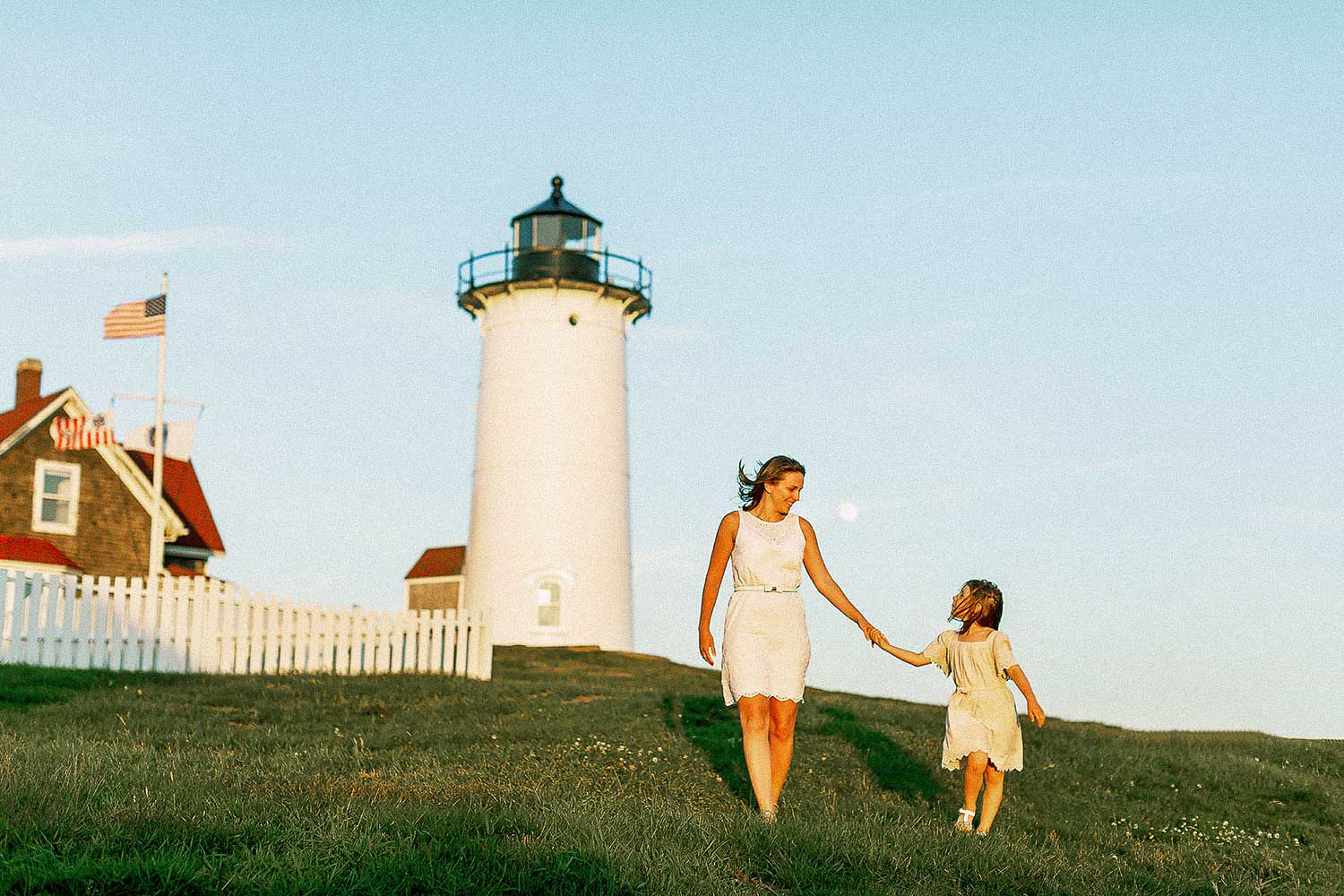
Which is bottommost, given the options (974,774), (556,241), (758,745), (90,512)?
(974,774)

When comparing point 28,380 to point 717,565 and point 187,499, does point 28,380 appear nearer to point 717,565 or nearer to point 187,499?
point 187,499

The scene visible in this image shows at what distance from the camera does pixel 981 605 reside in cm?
971

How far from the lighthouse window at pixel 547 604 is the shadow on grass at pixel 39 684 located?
15.7m

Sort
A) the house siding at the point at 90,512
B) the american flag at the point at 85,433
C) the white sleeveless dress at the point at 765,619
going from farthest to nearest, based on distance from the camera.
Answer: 1. the house siding at the point at 90,512
2. the american flag at the point at 85,433
3. the white sleeveless dress at the point at 765,619

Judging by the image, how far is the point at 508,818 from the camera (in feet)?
22.0

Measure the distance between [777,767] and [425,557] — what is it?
42158mm

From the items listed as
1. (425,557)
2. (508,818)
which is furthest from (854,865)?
(425,557)

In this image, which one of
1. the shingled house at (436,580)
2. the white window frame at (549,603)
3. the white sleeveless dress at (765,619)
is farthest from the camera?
the shingled house at (436,580)

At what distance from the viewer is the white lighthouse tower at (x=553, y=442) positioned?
33.8 meters

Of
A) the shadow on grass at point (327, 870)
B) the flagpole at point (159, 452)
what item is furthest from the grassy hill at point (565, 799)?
the flagpole at point (159, 452)

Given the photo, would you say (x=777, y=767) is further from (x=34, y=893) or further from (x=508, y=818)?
(x=34, y=893)

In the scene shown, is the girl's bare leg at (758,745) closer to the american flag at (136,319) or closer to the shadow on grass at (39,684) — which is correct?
the shadow on grass at (39,684)

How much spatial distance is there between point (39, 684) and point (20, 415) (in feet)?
61.4

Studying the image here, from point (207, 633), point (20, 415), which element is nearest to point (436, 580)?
point (20, 415)
